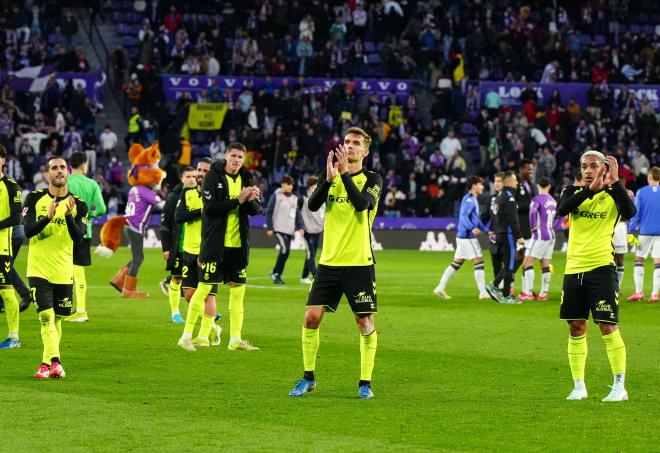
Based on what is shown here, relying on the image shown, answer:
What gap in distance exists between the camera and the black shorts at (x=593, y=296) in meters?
11.3

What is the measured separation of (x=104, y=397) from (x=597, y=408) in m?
4.34

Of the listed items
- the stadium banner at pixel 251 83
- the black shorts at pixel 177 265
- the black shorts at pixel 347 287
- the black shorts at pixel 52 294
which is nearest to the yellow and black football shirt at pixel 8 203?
the black shorts at pixel 52 294

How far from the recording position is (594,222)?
11.5 m

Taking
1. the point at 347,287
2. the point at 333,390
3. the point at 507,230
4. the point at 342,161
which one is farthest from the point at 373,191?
the point at 507,230

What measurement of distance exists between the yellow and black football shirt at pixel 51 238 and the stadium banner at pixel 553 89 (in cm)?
3367

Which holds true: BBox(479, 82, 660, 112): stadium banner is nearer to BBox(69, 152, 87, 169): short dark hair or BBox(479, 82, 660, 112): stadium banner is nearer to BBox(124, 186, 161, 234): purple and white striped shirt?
BBox(124, 186, 161, 234): purple and white striped shirt

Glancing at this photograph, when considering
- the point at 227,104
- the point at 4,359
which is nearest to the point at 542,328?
the point at 4,359

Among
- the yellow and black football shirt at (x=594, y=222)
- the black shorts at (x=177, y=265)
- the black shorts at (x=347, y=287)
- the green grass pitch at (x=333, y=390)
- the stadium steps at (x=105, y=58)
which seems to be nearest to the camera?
the green grass pitch at (x=333, y=390)

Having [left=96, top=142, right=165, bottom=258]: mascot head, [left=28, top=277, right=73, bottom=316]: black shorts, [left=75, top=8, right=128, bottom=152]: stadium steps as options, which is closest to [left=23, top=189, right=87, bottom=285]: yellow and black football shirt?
[left=28, top=277, right=73, bottom=316]: black shorts

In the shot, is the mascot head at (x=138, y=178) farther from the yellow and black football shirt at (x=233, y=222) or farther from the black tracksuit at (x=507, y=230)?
the yellow and black football shirt at (x=233, y=222)

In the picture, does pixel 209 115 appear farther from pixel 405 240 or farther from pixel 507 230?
pixel 507 230

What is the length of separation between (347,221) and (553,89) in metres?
35.7

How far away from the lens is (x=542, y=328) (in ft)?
59.6

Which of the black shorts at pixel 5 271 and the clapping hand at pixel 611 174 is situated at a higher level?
the clapping hand at pixel 611 174
